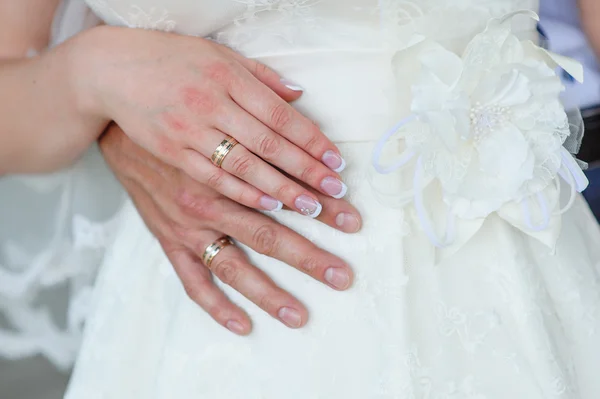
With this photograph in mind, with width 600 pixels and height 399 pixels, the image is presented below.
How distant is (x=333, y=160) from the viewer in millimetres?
Result: 641

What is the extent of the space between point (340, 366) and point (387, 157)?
23cm

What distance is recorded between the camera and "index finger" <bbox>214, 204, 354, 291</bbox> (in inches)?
25.1

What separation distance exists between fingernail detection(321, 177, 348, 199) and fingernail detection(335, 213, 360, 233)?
24 mm

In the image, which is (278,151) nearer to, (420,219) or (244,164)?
(244,164)

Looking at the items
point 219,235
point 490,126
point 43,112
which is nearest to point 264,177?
point 219,235

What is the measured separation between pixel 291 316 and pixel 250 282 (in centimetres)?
7

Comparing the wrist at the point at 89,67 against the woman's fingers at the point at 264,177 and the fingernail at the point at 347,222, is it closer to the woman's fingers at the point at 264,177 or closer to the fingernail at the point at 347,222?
the woman's fingers at the point at 264,177

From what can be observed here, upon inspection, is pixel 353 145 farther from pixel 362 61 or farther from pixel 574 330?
pixel 574 330

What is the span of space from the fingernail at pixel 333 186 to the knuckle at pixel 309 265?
0.24 ft

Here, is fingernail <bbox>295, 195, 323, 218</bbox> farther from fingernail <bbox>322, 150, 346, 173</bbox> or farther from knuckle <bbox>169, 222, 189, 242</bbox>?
knuckle <bbox>169, 222, 189, 242</bbox>

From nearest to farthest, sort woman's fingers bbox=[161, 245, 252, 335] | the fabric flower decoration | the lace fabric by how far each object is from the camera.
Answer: the fabric flower decoration < woman's fingers bbox=[161, 245, 252, 335] < the lace fabric

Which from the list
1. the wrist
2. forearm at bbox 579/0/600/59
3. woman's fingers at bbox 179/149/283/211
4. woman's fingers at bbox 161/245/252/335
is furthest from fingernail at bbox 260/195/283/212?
forearm at bbox 579/0/600/59

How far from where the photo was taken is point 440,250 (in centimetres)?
63

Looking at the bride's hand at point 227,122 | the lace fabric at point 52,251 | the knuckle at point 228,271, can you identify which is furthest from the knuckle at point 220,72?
the lace fabric at point 52,251
